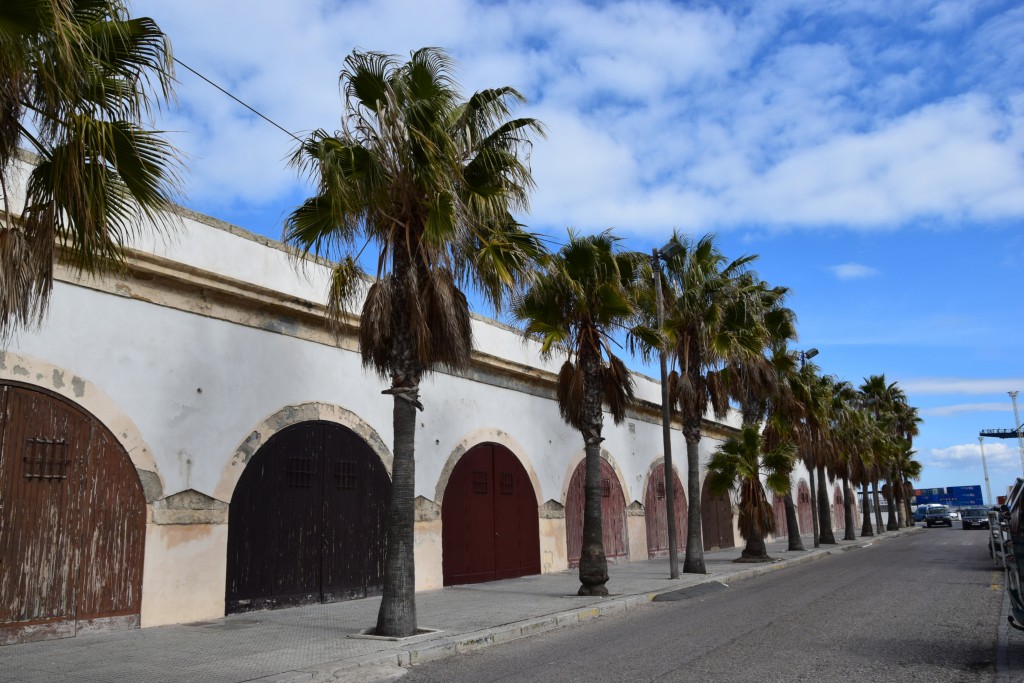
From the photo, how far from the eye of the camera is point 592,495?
1563cm

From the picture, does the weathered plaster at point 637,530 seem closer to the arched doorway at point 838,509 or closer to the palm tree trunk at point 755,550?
the palm tree trunk at point 755,550

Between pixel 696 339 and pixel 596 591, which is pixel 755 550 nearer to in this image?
pixel 696 339

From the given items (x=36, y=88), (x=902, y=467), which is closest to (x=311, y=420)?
(x=36, y=88)

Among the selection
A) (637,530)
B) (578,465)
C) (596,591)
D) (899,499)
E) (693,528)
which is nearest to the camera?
(596,591)

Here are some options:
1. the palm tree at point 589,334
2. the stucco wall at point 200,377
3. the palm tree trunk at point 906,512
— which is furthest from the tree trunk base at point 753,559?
the palm tree trunk at point 906,512

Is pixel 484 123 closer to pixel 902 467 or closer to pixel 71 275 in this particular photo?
pixel 71 275

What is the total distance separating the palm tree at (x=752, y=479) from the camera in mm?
23781

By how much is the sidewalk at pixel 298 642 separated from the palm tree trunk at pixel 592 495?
1.48 ft

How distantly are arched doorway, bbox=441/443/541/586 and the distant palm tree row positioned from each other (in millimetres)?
3788

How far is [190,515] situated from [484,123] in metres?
7.59

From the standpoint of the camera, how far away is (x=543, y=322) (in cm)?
1571

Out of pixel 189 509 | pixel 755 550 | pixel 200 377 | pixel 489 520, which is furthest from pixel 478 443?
pixel 755 550

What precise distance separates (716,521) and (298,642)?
27.0 meters

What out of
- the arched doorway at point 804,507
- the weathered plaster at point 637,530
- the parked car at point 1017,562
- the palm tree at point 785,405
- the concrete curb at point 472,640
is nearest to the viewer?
the parked car at point 1017,562
